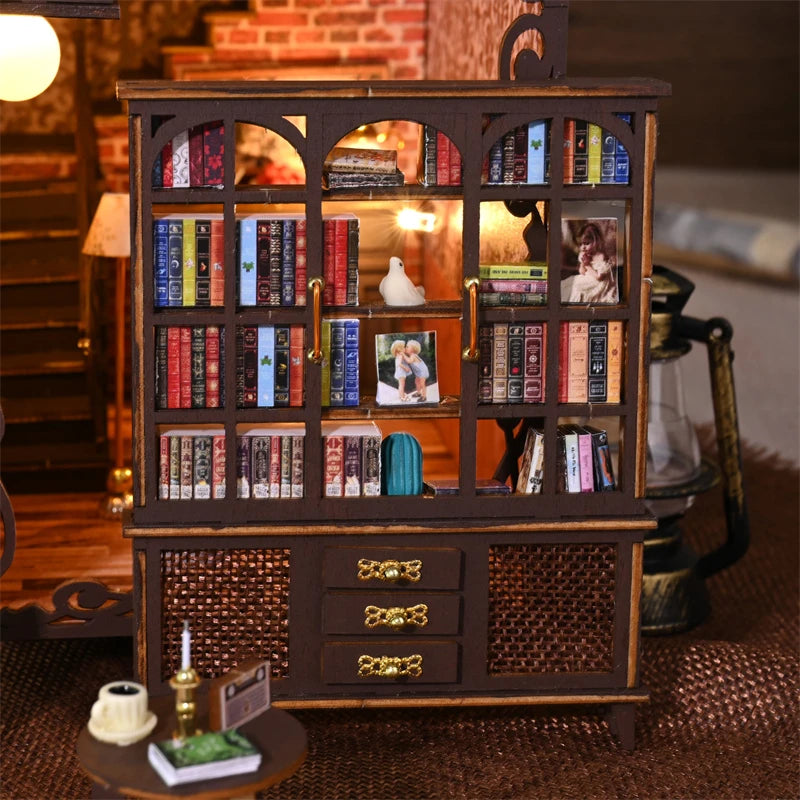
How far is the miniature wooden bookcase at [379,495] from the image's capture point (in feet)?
11.1

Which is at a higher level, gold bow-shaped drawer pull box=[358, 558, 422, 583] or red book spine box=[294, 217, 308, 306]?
red book spine box=[294, 217, 308, 306]

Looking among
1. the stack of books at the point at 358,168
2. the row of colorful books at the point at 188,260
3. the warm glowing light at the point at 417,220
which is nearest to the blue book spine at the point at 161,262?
the row of colorful books at the point at 188,260

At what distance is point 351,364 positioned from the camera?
354 centimetres

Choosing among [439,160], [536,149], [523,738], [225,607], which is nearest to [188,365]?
[225,607]

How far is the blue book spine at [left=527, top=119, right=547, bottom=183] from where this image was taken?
A: 3.45 m

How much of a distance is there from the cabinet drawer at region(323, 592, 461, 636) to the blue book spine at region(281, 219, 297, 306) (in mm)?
807

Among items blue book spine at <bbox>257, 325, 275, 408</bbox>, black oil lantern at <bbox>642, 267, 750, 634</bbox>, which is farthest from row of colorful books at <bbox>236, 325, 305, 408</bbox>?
black oil lantern at <bbox>642, 267, 750, 634</bbox>

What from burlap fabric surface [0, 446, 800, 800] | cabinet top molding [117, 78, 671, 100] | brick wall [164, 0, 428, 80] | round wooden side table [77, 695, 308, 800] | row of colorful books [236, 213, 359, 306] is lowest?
burlap fabric surface [0, 446, 800, 800]

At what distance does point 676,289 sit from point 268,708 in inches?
A: 83.6

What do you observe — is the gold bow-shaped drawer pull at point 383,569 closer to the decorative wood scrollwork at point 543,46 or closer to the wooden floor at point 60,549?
the wooden floor at point 60,549

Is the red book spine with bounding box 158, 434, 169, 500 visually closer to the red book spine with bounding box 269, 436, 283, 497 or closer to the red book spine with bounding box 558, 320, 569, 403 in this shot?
the red book spine with bounding box 269, 436, 283, 497

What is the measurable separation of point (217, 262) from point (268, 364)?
294 millimetres

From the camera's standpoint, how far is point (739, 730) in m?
3.95

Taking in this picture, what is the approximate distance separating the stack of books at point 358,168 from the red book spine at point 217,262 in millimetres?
294
